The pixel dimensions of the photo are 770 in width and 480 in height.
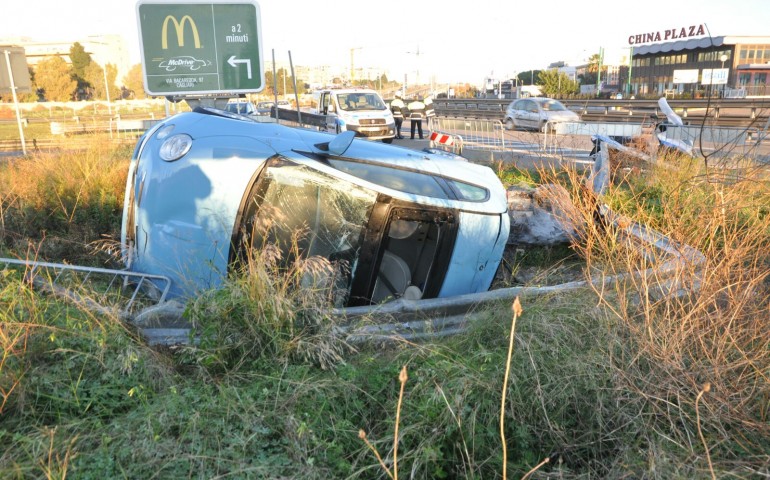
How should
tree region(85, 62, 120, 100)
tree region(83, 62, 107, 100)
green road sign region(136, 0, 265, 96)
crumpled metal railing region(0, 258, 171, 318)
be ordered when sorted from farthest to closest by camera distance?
tree region(85, 62, 120, 100) < tree region(83, 62, 107, 100) < green road sign region(136, 0, 265, 96) < crumpled metal railing region(0, 258, 171, 318)

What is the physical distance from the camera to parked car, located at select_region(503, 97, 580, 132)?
23.5 m

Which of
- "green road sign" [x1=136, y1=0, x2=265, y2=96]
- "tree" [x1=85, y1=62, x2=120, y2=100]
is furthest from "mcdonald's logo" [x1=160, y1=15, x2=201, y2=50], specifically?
"tree" [x1=85, y1=62, x2=120, y2=100]

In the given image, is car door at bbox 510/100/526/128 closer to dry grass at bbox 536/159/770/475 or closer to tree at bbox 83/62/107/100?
dry grass at bbox 536/159/770/475

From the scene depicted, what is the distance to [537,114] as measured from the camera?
2447cm

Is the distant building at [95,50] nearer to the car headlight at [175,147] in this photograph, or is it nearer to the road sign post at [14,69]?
the road sign post at [14,69]

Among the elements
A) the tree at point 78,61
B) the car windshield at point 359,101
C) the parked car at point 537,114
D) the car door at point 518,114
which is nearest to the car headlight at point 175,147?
the car windshield at point 359,101

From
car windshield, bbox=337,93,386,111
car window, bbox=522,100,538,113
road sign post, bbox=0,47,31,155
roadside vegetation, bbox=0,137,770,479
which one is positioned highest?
road sign post, bbox=0,47,31,155

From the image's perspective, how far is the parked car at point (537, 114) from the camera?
23.5m

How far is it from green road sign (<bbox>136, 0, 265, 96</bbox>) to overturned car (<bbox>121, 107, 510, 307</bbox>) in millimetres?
5079

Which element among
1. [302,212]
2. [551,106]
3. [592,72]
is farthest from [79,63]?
[302,212]

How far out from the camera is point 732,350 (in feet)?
10.2

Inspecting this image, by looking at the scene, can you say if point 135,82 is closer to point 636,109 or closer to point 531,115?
A: point 531,115

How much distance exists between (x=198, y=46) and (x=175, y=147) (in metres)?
5.86

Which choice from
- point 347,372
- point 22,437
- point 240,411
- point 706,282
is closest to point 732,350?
point 706,282
